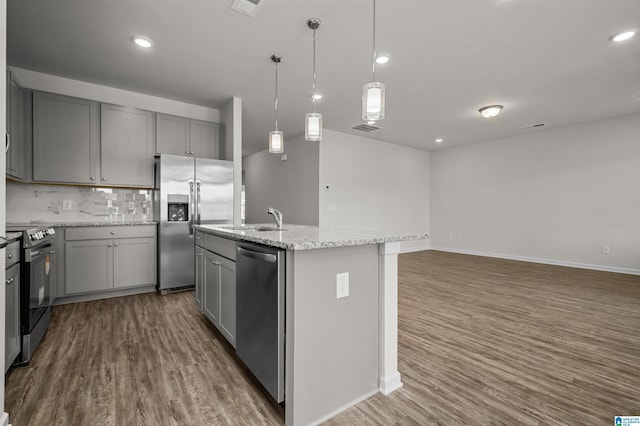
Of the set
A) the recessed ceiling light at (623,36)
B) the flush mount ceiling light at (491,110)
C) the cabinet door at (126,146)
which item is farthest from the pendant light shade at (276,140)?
the flush mount ceiling light at (491,110)

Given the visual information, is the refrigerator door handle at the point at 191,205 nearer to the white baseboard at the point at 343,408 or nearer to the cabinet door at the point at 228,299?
the cabinet door at the point at 228,299

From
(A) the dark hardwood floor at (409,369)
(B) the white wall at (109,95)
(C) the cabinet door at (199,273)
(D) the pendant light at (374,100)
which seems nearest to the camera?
(A) the dark hardwood floor at (409,369)

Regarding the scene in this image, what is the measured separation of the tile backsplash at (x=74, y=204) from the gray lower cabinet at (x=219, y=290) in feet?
6.78

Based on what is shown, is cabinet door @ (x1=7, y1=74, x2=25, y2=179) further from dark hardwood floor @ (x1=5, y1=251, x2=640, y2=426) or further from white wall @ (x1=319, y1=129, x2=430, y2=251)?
white wall @ (x1=319, y1=129, x2=430, y2=251)

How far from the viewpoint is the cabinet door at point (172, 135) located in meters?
4.05

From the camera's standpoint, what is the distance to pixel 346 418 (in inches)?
60.0

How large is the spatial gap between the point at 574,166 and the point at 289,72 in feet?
18.9

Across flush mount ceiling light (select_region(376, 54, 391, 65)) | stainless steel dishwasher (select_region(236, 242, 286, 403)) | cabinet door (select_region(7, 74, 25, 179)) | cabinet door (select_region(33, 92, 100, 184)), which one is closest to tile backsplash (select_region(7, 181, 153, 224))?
cabinet door (select_region(33, 92, 100, 184))

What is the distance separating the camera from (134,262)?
3.65 metres

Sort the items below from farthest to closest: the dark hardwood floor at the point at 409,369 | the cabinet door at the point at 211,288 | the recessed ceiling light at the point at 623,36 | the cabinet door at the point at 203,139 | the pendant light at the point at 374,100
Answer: the cabinet door at the point at 203,139
the recessed ceiling light at the point at 623,36
the cabinet door at the point at 211,288
the pendant light at the point at 374,100
the dark hardwood floor at the point at 409,369

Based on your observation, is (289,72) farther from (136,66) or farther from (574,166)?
(574,166)

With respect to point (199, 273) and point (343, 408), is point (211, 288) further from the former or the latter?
point (343, 408)

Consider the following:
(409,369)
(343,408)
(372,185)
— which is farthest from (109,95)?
(372,185)

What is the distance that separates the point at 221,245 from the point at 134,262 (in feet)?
7.07
